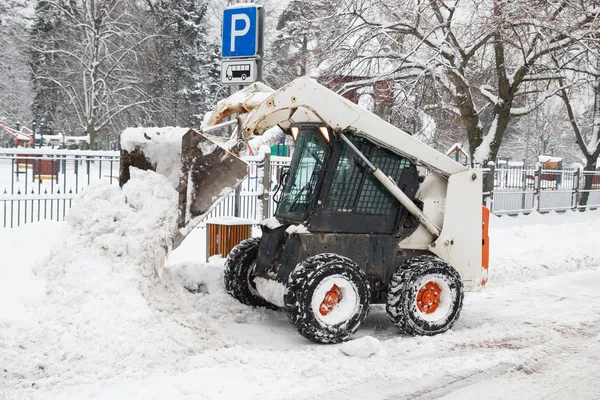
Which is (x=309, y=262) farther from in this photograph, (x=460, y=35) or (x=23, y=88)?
(x=23, y=88)

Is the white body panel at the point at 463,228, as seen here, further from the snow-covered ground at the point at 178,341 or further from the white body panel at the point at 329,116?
the snow-covered ground at the point at 178,341

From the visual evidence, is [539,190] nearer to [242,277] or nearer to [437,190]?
[437,190]

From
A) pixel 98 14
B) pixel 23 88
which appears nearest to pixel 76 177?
pixel 98 14

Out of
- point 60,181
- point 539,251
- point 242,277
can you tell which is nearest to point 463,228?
point 242,277

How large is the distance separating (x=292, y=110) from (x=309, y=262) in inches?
60.3

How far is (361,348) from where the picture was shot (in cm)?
590

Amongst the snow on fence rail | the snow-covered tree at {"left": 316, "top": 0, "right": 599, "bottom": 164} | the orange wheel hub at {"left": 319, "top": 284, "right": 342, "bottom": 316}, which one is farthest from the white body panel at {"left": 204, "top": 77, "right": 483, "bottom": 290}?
the snow-covered tree at {"left": 316, "top": 0, "right": 599, "bottom": 164}

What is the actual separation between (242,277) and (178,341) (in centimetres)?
184

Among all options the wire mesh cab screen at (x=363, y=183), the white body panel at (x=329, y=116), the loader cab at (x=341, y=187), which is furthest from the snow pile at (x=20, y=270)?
the wire mesh cab screen at (x=363, y=183)

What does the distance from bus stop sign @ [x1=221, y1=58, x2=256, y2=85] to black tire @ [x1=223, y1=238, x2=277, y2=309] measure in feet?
7.42

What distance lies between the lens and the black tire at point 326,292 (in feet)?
20.0

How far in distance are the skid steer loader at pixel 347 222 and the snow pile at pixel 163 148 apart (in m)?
0.44

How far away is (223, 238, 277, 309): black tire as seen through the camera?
290 inches

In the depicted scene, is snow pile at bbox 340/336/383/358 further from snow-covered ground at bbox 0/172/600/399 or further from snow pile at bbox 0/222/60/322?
snow pile at bbox 0/222/60/322
